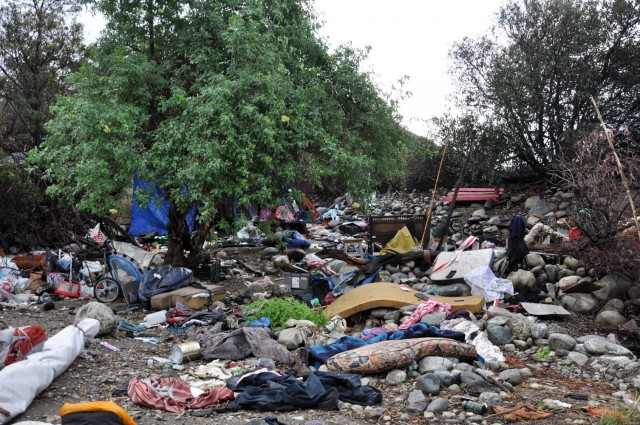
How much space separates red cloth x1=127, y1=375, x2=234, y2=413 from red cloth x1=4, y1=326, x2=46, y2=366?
3.62ft

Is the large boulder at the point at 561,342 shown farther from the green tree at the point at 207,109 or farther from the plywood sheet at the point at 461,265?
the green tree at the point at 207,109

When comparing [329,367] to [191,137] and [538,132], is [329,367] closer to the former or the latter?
[191,137]

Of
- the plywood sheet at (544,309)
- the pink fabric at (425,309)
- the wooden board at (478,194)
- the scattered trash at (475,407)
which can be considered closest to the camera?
the scattered trash at (475,407)

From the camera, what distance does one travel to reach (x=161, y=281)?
32.5 ft

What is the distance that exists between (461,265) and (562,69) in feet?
27.8

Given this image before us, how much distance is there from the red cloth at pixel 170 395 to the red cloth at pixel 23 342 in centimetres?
110

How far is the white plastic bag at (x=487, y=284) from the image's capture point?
9.33 metres

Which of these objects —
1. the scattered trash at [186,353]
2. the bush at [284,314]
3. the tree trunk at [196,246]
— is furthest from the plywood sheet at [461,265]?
the scattered trash at [186,353]

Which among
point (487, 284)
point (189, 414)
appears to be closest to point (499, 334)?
point (487, 284)

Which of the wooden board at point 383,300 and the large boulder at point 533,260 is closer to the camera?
the wooden board at point 383,300

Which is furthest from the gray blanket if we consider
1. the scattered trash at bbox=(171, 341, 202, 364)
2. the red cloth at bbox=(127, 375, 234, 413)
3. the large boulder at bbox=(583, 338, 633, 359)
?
the large boulder at bbox=(583, 338, 633, 359)

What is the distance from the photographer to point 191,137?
9289mm

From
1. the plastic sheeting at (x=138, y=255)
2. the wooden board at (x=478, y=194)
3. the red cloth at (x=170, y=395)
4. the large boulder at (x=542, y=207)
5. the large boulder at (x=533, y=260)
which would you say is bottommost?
the red cloth at (x=170, y=395)

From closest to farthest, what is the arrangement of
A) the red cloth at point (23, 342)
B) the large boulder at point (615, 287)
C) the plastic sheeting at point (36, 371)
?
the plastic sheeting at point (36, 371)
the red cloth at point (23, 342)
the large boulder at point (615, 287)
